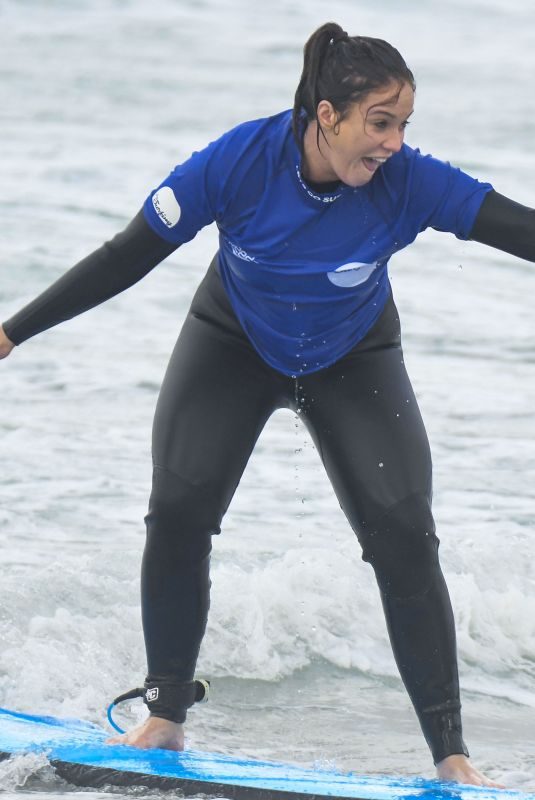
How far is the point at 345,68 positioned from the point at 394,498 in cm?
99

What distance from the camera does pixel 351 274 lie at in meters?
3.22

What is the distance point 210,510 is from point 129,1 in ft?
60.3

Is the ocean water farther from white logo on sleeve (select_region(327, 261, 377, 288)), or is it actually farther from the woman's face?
the woman's face

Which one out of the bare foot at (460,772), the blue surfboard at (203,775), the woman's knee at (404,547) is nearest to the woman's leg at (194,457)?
the blue surfboard at (203,775)

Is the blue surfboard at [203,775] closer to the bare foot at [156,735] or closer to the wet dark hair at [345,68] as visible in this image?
the bare foot at [156,735]

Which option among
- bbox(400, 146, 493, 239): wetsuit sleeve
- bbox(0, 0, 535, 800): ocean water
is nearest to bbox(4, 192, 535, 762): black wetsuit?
bbox(400, 146, 493, 239): wetsuit sleeve

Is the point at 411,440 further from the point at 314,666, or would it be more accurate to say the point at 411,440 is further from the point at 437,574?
the point at 314,666

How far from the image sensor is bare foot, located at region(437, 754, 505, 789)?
3398 mm

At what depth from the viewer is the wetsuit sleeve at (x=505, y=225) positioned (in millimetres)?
3160

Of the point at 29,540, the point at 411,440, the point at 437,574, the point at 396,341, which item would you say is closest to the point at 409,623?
the point at 437,574

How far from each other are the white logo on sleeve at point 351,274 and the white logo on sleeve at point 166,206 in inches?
15.1

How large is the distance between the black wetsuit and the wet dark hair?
0.55 metres

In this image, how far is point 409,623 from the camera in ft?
11.1

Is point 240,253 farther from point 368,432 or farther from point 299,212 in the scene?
point 368,432
